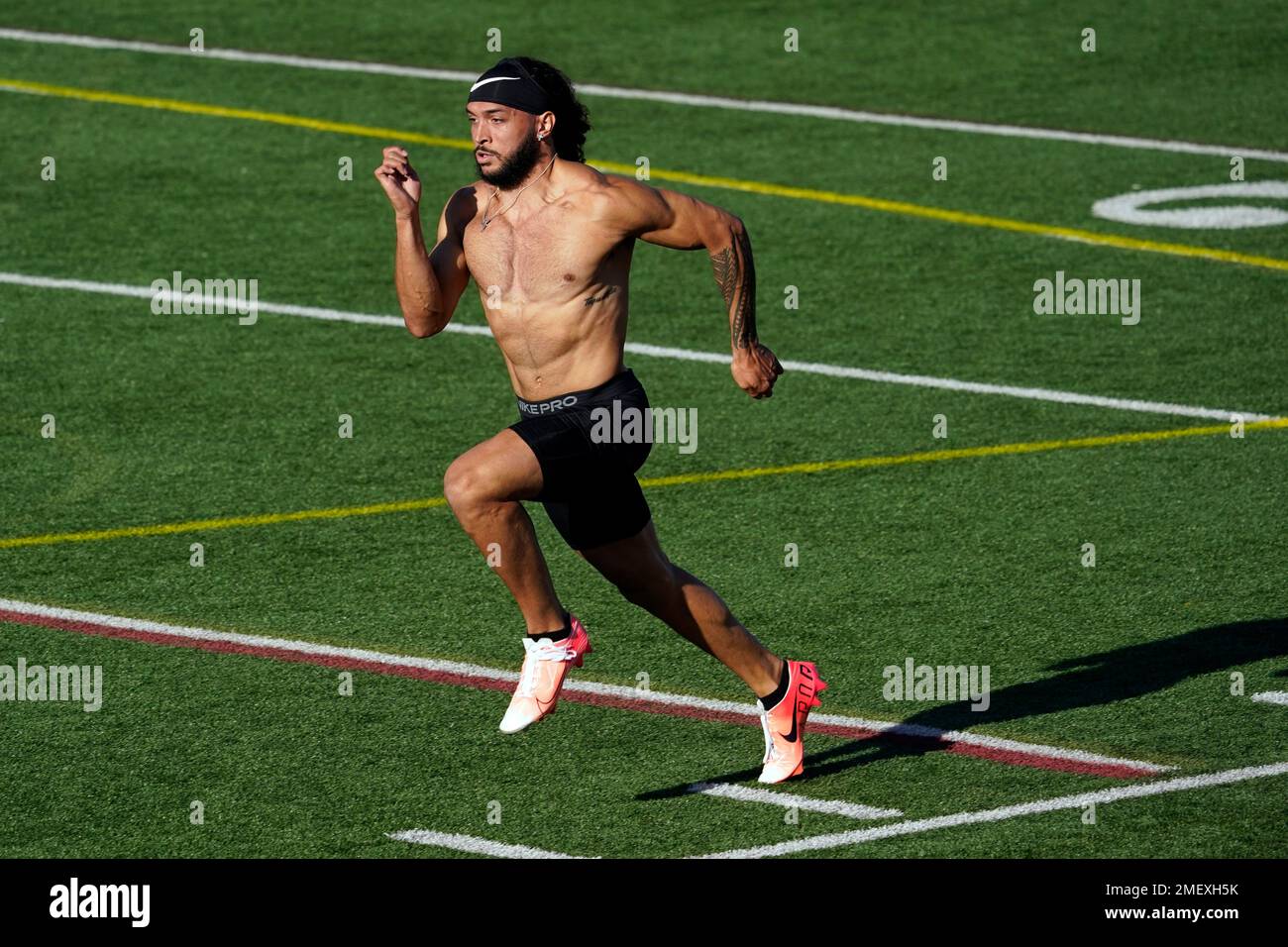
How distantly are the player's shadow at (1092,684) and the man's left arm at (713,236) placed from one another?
5.08ft

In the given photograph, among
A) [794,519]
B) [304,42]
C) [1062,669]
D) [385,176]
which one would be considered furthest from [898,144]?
[385,176]

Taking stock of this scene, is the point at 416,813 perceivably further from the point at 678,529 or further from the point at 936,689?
the point at 678,529

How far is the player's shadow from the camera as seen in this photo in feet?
29.2

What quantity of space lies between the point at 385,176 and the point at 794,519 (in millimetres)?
4181

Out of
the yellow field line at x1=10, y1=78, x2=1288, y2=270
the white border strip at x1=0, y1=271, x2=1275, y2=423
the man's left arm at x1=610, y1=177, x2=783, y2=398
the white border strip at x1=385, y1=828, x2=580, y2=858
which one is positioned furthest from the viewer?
the yellow field line at x1=10, y1=78, x2=1288, y2=270

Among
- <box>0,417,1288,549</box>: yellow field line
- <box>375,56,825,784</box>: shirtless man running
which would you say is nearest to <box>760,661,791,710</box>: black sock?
<box>375,56,825,784</box>: shirtless man running

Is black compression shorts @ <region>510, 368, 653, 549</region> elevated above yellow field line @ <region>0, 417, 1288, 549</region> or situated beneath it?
elevated above

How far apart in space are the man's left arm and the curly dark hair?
273mm

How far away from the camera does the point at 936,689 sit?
31.4 feet

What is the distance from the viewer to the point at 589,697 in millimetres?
9477

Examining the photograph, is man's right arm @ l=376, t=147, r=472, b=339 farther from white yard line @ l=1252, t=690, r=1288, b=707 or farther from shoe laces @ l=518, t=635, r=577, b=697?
white yard line @ l=1252, t=690, r=1288, b=707

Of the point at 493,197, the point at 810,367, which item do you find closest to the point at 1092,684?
the point at 493,197

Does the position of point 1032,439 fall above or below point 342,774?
above

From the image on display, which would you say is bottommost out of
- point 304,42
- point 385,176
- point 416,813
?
point 416,813
